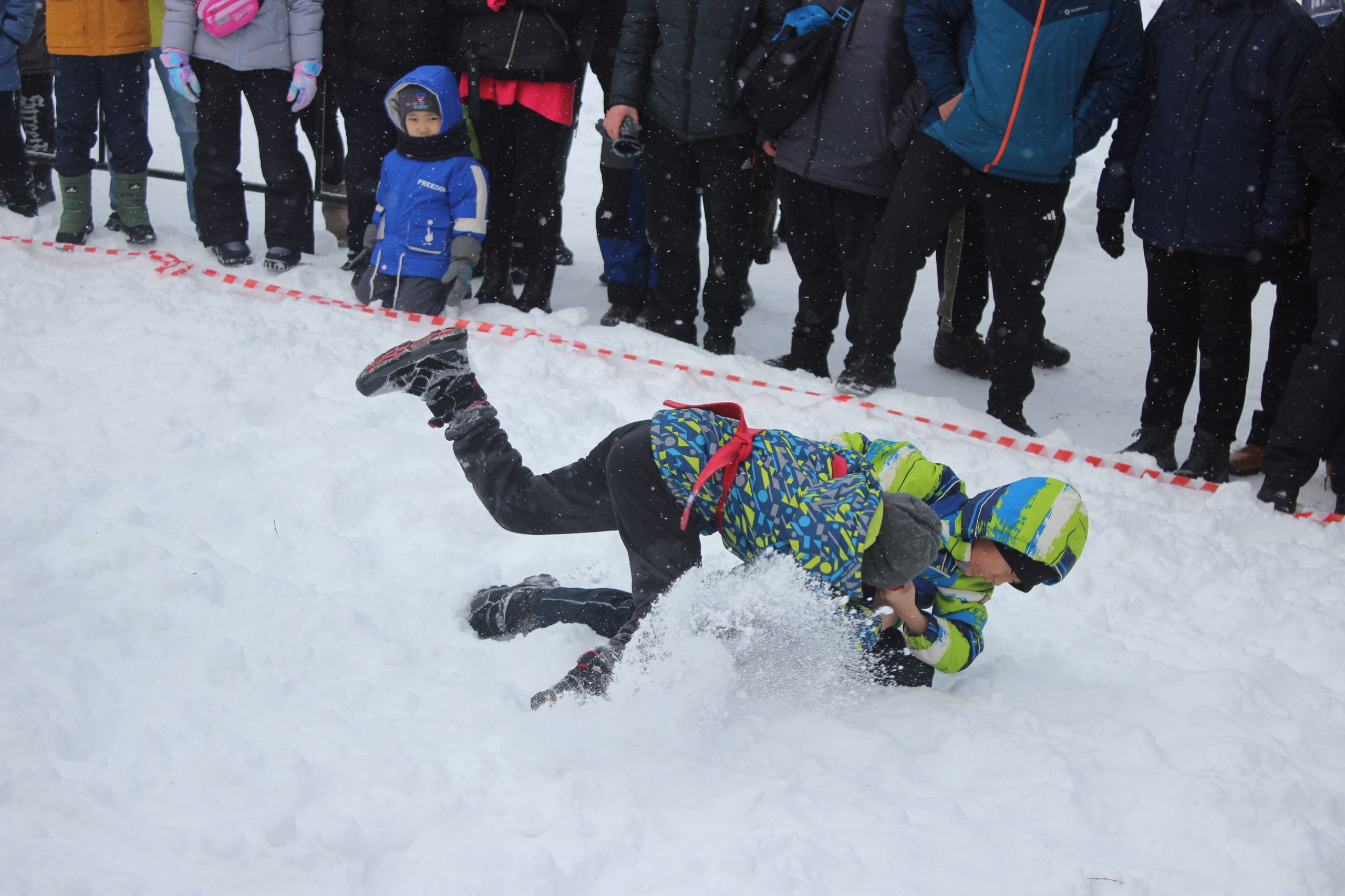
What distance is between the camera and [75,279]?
5.11 m

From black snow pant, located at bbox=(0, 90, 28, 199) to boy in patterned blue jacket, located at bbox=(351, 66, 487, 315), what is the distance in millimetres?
2432

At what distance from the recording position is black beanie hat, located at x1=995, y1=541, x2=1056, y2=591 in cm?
273

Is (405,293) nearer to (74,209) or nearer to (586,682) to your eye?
(74,209)

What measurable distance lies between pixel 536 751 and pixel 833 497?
0.94 meters

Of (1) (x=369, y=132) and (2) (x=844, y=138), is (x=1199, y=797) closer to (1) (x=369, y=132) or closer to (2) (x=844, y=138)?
(2) (x=844, y=138)

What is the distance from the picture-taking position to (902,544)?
255 centimetres

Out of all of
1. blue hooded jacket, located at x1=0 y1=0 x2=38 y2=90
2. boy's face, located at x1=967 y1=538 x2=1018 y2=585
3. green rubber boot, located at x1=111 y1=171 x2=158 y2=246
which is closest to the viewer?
boy's face, located at x1=967 y1=538 x2=1018 y2=585

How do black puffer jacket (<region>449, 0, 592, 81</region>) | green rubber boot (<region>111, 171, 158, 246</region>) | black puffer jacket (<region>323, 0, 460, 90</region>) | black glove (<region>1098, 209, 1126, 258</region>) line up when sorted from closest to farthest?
black glove (<region>1098, 209, 1126, 258</region>) → black puffer jacket (<region>449, 0, 592, 81</region>) → black puffer jacket (<region>323, 0, 460, 90</region>) → green rubber boot (<region>111, 171, 158, 246</region>)

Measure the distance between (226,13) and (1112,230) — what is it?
4.32 metres

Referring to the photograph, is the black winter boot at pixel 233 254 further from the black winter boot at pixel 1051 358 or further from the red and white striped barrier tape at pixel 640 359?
the black winter boot at pixel 1051 358

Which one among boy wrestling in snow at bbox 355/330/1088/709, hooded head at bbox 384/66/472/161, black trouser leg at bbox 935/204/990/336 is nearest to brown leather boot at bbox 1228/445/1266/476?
black trouser leg at bbox 935/204/990/336

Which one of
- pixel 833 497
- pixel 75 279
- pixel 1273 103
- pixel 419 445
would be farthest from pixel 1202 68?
pixel 75 279

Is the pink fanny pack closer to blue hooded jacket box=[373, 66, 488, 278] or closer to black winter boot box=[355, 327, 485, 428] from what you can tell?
blue hooded jacket box=[373, 66, 488, 278]

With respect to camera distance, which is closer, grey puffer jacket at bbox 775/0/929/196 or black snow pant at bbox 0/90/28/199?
grey puffer jacket at bbox 775/0/929/196
